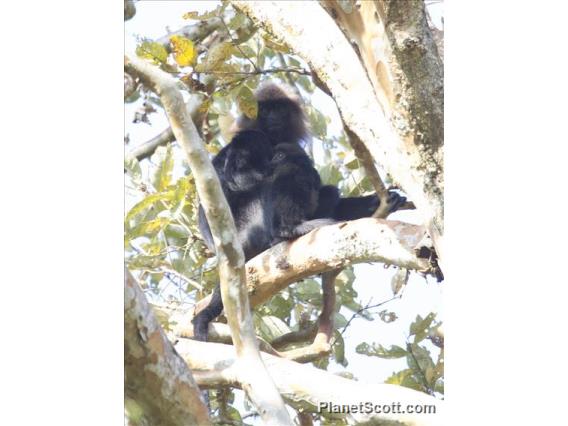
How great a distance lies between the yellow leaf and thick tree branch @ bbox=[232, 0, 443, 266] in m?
0.33

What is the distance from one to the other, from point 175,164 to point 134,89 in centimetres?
45

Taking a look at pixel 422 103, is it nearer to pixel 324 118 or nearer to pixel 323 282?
pixel 323 282

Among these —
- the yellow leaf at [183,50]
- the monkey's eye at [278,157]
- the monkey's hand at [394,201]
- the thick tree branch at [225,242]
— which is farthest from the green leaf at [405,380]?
the monkey's eye at [278,157]

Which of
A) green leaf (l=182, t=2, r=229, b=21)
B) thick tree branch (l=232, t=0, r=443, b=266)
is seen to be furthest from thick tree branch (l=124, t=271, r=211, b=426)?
green leaf (l=182, t=2, r=229, b=21)

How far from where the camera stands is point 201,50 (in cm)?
371

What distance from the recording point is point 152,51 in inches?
132

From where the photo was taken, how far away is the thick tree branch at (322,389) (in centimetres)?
285

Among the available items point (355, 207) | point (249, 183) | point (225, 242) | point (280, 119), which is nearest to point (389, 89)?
point (225, 242)

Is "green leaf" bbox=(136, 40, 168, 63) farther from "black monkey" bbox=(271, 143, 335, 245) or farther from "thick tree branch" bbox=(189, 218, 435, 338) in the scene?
"black monkey" bbox=(271, 143, 335, 245)

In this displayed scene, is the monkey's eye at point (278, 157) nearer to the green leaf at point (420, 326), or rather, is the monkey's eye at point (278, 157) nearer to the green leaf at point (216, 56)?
the green leaf at point (216, 56)

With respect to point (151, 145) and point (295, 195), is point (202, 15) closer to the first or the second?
point (151, 145)

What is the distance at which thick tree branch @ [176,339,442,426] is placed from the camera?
2.85m

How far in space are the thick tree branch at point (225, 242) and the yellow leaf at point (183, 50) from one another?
0.81 meters
